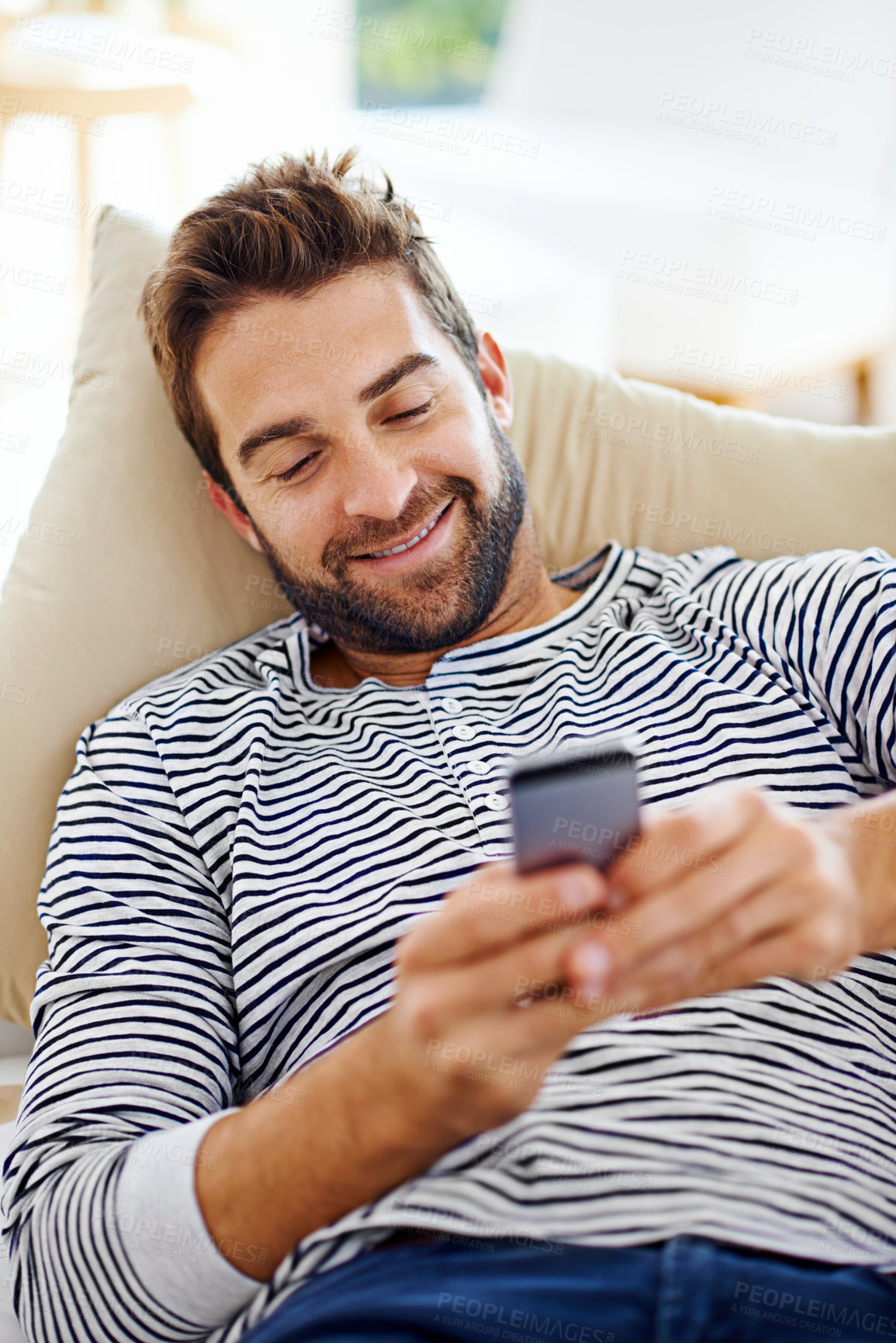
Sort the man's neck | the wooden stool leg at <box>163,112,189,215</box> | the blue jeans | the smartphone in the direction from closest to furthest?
1. the smartphone
2. the blue jeans
3. the man's neck
4. the wooden stool leg at <box>163,112,189,215</box>

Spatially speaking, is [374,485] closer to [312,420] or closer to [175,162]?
[312,420]

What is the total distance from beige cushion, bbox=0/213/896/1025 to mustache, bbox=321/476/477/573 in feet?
0.78

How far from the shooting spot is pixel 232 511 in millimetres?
1204

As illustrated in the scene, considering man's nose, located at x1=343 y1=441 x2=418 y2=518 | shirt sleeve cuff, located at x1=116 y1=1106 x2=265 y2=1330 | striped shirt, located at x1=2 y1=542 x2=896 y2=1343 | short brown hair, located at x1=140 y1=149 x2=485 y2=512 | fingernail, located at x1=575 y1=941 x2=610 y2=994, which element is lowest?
shirt sleeve cuff, located at x1=116 y1=1106 x2=265 y2=1330

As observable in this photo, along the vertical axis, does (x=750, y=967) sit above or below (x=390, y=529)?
below

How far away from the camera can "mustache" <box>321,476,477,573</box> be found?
104 cm

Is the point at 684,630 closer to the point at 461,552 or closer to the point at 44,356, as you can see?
the point at 461,552

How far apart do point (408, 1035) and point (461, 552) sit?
1.94 feet

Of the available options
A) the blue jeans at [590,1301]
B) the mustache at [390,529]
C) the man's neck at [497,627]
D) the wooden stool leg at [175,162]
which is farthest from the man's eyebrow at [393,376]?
the wooden stool leg at [175,162]

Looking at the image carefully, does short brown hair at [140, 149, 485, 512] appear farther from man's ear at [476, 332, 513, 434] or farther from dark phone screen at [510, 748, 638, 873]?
dark phone screen at [510, 748, 638, 873]

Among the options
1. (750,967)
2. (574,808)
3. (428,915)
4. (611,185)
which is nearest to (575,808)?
(574,808)

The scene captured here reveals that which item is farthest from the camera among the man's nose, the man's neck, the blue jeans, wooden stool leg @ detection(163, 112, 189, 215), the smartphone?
wooden stool leg @ detection(163, 112, 189, 215)

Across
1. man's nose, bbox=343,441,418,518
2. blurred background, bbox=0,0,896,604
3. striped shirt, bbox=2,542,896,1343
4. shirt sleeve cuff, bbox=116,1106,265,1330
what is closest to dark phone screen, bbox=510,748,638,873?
striped shirt, bbox=2,542,896,1343

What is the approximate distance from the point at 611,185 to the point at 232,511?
178 cm
